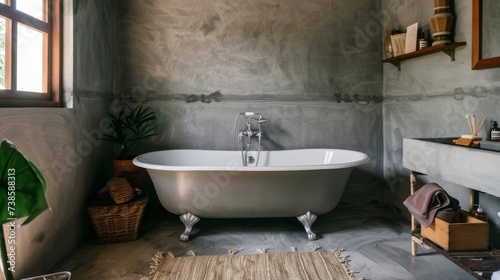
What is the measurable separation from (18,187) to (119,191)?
1247 mm

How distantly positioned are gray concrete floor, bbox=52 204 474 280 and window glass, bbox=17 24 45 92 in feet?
3.67

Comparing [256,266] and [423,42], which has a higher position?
[423,42]

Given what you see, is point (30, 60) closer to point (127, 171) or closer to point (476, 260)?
point (127, 171)

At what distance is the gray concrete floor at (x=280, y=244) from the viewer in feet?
5.96

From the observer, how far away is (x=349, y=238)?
89.7 inches

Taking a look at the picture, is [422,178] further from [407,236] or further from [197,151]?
[197,151]

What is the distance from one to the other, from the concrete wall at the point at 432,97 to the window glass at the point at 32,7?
270 centimetres

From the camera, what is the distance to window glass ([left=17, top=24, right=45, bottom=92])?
5.68 ft

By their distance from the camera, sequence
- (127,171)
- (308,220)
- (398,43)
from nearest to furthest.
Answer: (308,220), (127,171), (398,43)

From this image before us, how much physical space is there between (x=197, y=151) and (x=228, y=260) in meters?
1.14

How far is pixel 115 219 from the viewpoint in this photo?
2166 millimetres

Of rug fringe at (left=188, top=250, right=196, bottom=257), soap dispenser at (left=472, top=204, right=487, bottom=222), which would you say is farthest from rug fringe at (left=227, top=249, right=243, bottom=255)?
soap dispenser at (left=472, top=204, right=487, bottom=222)

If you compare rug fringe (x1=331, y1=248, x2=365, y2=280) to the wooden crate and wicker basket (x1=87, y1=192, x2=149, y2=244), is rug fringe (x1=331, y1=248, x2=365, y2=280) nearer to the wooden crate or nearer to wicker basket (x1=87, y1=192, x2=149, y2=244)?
the wooden crate

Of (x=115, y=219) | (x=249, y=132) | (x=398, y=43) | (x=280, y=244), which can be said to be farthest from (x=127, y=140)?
(x=398, y=43)
